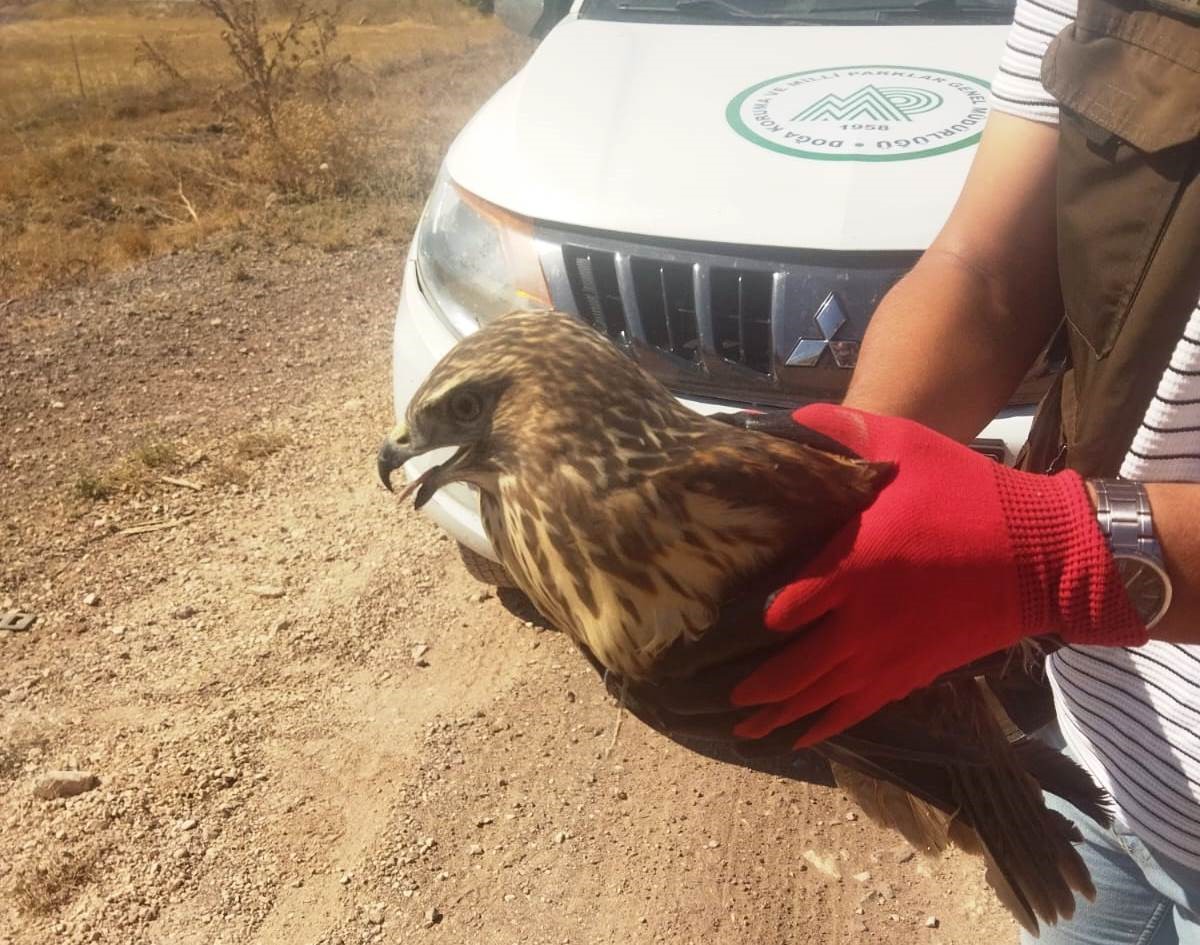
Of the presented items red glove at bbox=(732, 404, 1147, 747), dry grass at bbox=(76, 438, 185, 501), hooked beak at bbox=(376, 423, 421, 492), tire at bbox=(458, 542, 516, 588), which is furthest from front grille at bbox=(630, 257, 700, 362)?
dry grass at bbox=(76, 438, 185, 501)

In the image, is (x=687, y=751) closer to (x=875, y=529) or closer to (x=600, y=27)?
(x=875, y=529)

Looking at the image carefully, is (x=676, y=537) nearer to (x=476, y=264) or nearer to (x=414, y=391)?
(x=414, y=391)

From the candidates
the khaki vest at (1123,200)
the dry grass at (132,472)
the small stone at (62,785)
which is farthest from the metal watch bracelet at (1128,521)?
the dry grass at (132,472)

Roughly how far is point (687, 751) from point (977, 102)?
2445 millimetres

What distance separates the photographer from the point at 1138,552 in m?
1.38

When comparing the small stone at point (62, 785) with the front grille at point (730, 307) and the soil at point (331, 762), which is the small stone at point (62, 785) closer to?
the soil at point (331, 762)

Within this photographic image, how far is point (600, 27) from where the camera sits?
4.60 m

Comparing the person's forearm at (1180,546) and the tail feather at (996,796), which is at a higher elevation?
the person's forearm at (1180,546)

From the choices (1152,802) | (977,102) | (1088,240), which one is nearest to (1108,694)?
(1152,802)

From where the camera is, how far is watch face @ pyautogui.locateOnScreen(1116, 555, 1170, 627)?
1.38 metres

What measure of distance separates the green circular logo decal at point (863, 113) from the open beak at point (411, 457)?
78.6 inches

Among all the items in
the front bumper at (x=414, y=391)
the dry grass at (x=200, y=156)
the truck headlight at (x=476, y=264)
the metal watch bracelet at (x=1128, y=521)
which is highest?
the metal watch bracelet at (x=1128, y=521)

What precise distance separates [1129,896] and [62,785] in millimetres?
3105

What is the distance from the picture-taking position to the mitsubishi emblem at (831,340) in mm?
3119
